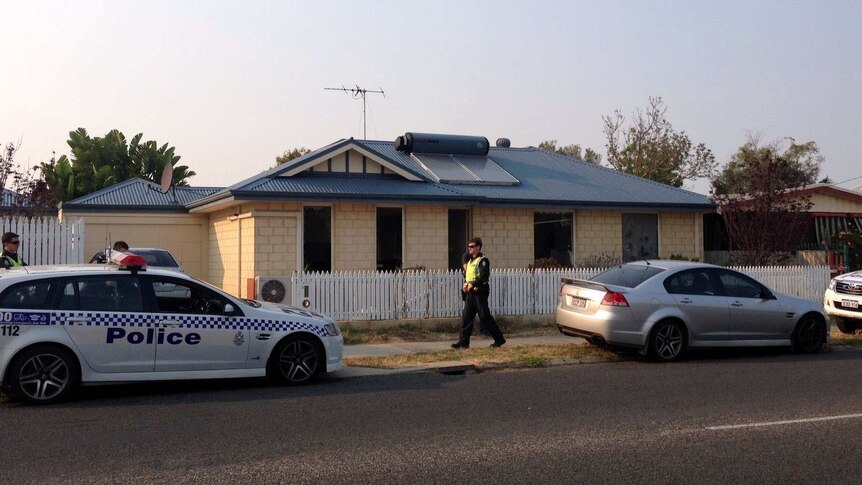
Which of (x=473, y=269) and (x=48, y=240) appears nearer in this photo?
(x=473, y=269)

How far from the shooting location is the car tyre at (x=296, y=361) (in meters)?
9.88

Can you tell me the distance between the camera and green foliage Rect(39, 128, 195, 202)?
121 feet

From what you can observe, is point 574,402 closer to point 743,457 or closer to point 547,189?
point 743,457

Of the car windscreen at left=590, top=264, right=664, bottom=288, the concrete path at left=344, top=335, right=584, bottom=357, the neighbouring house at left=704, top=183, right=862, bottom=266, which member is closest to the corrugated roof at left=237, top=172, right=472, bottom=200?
the concrete path at left=344, top=335, right=584, bottom=357

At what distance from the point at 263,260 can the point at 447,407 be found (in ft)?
32.7

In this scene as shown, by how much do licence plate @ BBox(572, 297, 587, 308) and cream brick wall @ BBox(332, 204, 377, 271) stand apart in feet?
23.0

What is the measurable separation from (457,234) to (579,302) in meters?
8.07

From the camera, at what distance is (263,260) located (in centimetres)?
1770

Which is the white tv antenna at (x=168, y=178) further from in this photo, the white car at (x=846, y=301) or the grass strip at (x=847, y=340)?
the grass strip at (x=847, y=340)

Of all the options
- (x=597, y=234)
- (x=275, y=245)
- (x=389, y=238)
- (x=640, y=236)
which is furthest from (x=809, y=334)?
(x=275, y=245)

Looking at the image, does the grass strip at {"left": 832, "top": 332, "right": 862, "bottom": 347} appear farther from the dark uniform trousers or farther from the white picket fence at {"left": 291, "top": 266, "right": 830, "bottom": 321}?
the dark uniform trousers

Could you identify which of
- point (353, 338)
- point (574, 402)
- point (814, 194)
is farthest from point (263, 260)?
point (814, 194)

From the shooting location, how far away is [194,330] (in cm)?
945

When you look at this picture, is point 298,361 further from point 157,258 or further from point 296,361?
point 157,258
